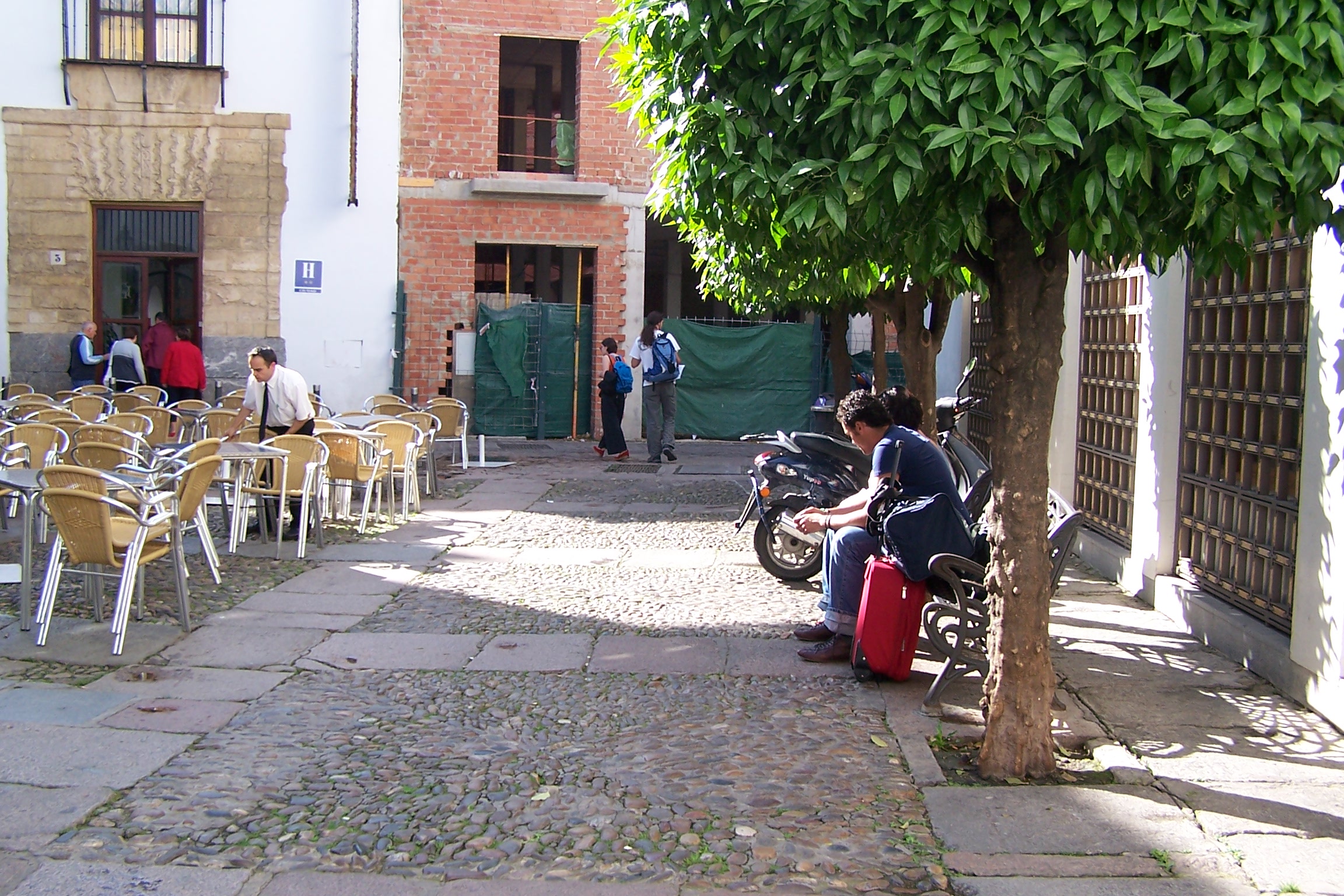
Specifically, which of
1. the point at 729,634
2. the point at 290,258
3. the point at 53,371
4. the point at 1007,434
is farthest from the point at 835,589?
the point at 53,371

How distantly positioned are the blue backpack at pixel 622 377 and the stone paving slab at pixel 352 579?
23.8 feet

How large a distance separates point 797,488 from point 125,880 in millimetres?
5297

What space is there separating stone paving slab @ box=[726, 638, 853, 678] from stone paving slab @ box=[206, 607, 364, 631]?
2296 mm

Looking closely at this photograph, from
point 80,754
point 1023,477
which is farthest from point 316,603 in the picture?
point 1023,477

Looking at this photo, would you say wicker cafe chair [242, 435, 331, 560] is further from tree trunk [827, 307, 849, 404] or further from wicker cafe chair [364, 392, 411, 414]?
tree trunk [827, 307, 849, 404]

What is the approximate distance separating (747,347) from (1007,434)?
46.4ft

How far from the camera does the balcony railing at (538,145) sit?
62.9 ft

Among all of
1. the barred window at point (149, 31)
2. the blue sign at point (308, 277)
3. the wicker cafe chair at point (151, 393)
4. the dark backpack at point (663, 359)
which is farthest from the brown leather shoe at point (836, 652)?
the barred window at point (149, 31)

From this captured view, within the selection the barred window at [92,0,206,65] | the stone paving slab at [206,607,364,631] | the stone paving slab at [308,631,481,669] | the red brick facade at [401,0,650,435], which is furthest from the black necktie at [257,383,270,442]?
the barred window at [92,0,206,65]

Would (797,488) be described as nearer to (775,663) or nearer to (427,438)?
(775,663)

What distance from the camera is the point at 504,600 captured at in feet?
26.0

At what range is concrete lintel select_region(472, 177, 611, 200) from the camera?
59.6 feet

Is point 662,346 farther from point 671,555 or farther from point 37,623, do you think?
point 37,623

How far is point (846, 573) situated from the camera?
6273 millimetres
